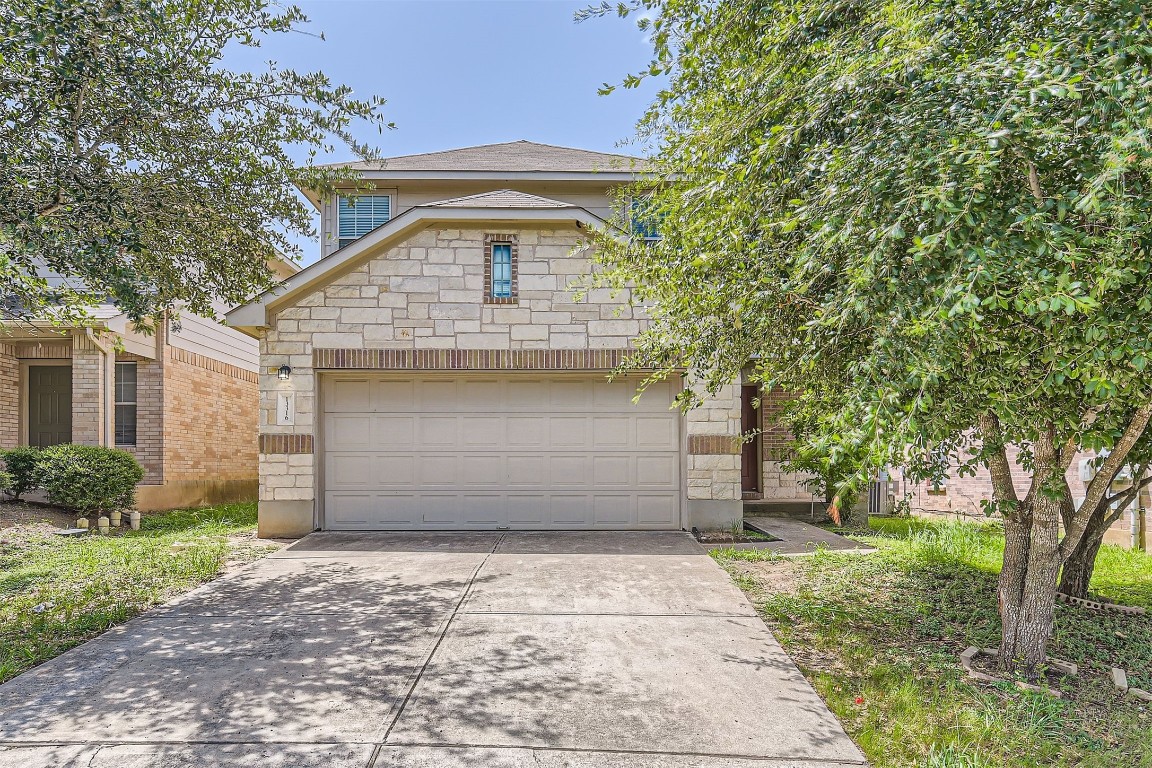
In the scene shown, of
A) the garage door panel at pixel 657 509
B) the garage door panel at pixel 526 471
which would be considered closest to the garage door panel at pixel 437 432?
the garage door panel at pixel 526 471

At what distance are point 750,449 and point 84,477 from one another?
1080 cm

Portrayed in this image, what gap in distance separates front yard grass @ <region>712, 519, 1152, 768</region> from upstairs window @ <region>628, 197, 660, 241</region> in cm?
339

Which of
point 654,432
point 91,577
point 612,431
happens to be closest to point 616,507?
point 612,431

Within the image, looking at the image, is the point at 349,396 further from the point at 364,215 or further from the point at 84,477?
the point at 364,215

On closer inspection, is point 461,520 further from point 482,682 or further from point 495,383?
point 482,682

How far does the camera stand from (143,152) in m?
6.24

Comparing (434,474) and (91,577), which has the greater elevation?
(434,474)

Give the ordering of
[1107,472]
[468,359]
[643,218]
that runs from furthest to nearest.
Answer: [468,359]
[643,218]
[1107,472]

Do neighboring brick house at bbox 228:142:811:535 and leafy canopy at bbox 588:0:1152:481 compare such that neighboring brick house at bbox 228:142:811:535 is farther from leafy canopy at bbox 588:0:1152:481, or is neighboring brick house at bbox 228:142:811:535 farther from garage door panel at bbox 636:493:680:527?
leafy canopy at bbox 588:0:1152:481

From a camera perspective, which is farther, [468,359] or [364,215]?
[364,215]

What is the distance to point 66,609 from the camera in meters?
5.47

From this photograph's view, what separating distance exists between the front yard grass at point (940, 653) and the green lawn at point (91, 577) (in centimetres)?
533

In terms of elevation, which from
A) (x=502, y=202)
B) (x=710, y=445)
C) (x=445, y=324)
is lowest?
(x=710, y=445)

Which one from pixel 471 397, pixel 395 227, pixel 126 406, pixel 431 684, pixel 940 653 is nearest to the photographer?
pixel 431 684
